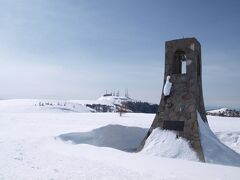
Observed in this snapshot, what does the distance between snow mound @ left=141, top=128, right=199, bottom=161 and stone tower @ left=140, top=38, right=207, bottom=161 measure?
0.22m

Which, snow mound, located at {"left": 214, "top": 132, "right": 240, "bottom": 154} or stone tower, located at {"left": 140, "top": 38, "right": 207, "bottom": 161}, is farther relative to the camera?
snow mound, located at {"left": 214, "top": 132, "right": 240, "bottom": 154}

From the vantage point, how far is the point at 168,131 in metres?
10.5

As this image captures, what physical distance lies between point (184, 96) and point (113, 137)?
12.7ft

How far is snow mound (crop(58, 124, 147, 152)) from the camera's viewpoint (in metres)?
10.7

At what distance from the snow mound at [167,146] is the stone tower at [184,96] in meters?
0.22

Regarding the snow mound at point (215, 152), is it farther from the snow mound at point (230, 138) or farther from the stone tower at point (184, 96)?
the snow mound at point (230, 138)

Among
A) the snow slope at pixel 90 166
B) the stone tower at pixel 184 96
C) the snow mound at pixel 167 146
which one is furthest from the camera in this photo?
the stone tower at pixel 184 96

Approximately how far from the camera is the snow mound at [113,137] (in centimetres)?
1069

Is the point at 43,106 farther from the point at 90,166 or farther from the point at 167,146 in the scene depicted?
the point at 90,166

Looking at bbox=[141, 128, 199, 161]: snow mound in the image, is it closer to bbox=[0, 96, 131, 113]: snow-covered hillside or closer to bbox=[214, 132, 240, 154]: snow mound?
bbox=[214, 132, 240, 154]: snow mound

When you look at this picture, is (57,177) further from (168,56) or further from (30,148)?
(168,56)

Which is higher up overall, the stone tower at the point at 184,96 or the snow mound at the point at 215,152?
the stone tower at the point at 184,96

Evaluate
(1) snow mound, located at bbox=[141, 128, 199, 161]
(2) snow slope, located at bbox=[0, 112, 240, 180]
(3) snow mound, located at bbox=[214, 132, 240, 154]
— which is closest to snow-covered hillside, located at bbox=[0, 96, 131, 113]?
(3) snow mound, located at bbox=[214, 132, 240, 154]

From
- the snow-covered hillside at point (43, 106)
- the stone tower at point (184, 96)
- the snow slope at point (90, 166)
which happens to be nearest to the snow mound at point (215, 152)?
the stone tower at point (184, 96)
